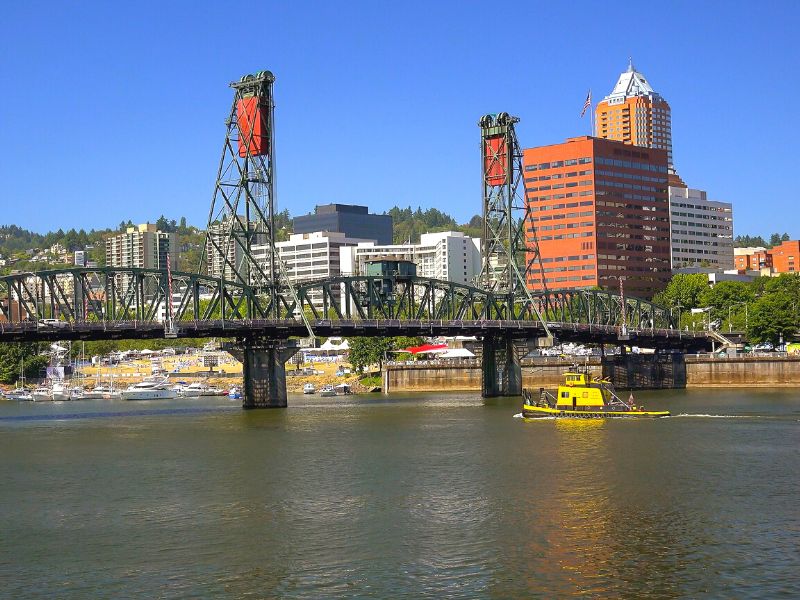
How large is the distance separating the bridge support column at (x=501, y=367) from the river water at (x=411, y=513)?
203 ft

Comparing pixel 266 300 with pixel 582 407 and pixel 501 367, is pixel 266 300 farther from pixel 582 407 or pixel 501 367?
pixel 582 407

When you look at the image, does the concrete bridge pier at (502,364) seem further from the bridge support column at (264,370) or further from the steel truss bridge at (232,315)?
the bridge support column at (264,370)

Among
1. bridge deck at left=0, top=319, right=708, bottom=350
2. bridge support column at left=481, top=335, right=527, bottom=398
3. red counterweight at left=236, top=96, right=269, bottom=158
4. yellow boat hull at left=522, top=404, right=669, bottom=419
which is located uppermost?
red counterweight at left=236, top=96, right=269, bottom=158

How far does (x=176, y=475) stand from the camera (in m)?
76.2

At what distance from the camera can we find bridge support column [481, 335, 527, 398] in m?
169

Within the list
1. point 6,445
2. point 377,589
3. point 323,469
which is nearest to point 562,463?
point 323,469

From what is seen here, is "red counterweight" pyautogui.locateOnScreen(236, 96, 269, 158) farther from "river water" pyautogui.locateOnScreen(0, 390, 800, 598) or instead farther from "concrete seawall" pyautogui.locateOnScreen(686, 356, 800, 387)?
"concrete seawall" pyautogui.locateOnScreen(686, 356, 800, 387)

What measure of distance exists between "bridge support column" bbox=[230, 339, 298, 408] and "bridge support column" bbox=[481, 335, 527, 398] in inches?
1295

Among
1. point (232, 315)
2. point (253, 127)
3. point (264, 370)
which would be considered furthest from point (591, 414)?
point (253, 127)

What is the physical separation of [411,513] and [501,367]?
111583 mm

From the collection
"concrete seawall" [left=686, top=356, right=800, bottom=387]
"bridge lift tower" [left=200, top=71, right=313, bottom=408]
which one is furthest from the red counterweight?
"concrete seawall" [left=686, top=356, right=800, bottom=387]

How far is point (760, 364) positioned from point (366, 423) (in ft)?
303

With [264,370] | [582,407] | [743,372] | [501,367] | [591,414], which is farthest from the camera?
[743,372]

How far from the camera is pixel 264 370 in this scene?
489 feet
